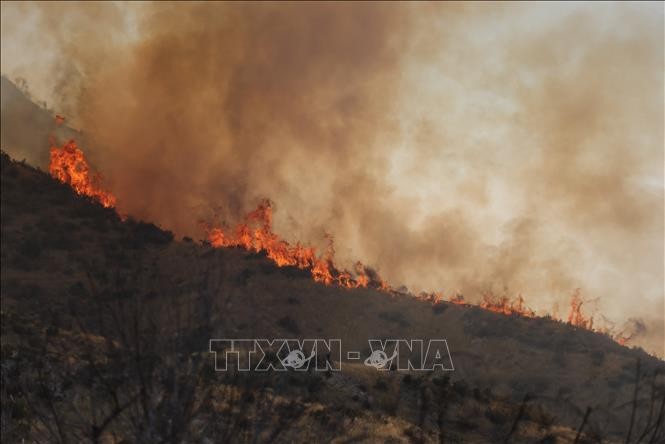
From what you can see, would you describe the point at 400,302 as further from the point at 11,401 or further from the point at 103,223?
the point at 11,401

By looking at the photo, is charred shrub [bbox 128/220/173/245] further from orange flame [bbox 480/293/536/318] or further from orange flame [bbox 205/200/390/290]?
orange flame [bbox 480/293/536/318]

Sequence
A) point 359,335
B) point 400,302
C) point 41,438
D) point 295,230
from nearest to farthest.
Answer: point 41,438
point 359,335
point 400,302
point 295,230

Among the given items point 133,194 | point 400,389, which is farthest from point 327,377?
point 133,194

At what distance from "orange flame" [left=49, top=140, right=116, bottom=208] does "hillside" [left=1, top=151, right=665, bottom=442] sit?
2.17 meters

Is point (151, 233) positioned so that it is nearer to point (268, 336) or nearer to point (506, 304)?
point (268, 336)

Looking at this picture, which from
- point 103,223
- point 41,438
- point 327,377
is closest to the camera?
point 41,438

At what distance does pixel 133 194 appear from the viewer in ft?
214

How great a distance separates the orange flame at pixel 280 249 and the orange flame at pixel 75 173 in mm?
11138

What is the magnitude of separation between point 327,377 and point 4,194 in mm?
42721

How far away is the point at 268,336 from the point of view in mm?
41906

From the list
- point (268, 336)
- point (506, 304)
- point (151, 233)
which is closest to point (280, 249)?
point (151, 233)

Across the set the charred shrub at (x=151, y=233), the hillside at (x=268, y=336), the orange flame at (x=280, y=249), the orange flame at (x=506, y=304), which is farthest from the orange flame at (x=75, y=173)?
the orange flame at (x=506, y=304)

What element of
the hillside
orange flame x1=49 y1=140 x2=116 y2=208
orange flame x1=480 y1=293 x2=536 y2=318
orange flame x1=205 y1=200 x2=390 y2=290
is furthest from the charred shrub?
orange flame x1=480 y1=293 x2=536 y2=318

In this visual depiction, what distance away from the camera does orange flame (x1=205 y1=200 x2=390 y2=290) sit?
5575 centimetres
